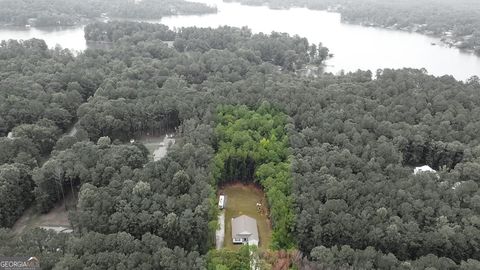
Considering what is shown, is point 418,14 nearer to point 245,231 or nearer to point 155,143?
point 155,143

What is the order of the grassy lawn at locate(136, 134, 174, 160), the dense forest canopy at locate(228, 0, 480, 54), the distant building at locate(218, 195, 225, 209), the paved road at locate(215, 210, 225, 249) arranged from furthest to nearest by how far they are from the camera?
the dense forest canopy at locate(228, 0, 480, 54) < the grassy lawn at locate(136, 134, 174, 160) < the distant building at locate(218, 195, 225, 209) < the paved road at locate(215, 210, 225, 249)

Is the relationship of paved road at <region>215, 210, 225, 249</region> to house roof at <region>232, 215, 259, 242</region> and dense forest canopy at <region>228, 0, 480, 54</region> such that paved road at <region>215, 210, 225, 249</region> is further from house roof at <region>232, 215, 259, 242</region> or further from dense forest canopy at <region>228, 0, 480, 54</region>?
dense forest canopy at <region>228, 0, 480, 54</region>

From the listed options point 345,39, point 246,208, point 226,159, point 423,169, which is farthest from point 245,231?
point 345,39

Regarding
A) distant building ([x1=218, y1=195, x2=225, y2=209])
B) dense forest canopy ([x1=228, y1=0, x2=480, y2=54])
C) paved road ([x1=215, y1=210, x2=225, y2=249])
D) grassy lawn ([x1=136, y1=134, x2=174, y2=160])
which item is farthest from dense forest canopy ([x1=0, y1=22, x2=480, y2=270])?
dense forest canopy ([x1=228, y1=0, x2=480, y2=54])

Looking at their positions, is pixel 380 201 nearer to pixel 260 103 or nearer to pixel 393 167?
pixel 393 167

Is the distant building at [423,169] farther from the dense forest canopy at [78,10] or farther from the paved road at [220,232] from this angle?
the dense forest canopy at [78,10]

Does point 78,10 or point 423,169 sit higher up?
point 78,10
